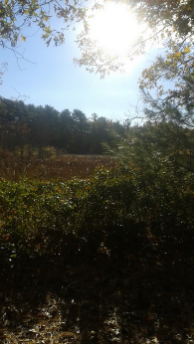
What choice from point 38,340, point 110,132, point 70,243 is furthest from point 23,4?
point 38,340

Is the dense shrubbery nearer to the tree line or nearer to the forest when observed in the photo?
the forest

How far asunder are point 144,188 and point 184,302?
191 centimetres

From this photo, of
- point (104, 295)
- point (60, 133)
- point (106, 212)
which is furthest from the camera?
point (60, 133)

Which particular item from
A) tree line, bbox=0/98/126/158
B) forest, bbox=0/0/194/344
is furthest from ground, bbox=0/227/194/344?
tree line, bbox=0/98/126/158

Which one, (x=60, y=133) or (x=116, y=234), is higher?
(x=60, y=133)

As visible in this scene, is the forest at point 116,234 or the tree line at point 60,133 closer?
the forest at point 116,234

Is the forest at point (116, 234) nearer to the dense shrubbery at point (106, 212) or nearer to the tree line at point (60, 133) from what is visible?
the dense shrubbery at point (106, 212)

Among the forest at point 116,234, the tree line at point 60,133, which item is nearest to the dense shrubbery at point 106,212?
the forest at point 116,234

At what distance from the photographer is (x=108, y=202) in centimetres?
568

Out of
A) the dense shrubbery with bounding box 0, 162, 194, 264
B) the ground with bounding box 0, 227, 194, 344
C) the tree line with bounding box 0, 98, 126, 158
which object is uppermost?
the tree line with bounding box 0, 98, 126, 158

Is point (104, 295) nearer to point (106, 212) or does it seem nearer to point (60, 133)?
point (106, 212)

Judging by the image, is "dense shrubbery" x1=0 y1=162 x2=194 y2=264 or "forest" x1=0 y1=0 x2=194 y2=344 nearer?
"forest" x1=0 y1=0 x2=194 y2=344

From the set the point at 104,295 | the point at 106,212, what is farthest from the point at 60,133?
the point at 104,295

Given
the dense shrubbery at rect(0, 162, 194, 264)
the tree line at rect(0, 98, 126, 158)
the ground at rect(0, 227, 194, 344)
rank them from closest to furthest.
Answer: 1. the ground at rect(0, 227, 194, 344)
2. the dense shrubbery at rect(0, 162, 194, 264)
3. the tree line at rect(0, 98, 126, 158)
